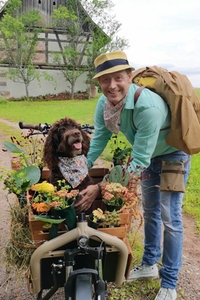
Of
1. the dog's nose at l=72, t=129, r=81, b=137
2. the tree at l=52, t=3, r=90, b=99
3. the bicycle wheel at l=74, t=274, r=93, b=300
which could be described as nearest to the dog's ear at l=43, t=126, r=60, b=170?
the dog's nose at l=72, t=129, r=81, b=137

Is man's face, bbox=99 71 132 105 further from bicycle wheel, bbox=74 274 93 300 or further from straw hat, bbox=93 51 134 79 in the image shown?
bicycle wheel, bbox=74 274 93 300

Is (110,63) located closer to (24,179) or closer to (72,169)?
(72,169)

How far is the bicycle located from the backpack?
0.80 meters

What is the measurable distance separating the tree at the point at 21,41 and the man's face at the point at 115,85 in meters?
18.9

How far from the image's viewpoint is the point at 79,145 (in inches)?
91.8

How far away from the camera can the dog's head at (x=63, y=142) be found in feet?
7.59

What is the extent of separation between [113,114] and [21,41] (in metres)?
19.2

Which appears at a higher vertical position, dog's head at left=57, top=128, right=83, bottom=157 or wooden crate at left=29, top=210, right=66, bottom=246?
dog's head at left=57, top=128, right=83, bottom=157

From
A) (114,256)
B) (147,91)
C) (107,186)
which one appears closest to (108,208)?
(107,186)

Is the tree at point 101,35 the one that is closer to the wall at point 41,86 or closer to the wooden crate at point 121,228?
the wall at point 41,86

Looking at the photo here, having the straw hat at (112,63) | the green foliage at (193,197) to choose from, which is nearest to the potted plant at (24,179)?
the straw hat at (112,63)

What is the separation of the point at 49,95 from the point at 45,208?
834 inches

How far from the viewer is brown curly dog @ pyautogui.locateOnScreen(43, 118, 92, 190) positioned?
2326 mm

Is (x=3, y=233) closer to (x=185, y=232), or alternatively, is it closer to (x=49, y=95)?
(x=185, y=232)
